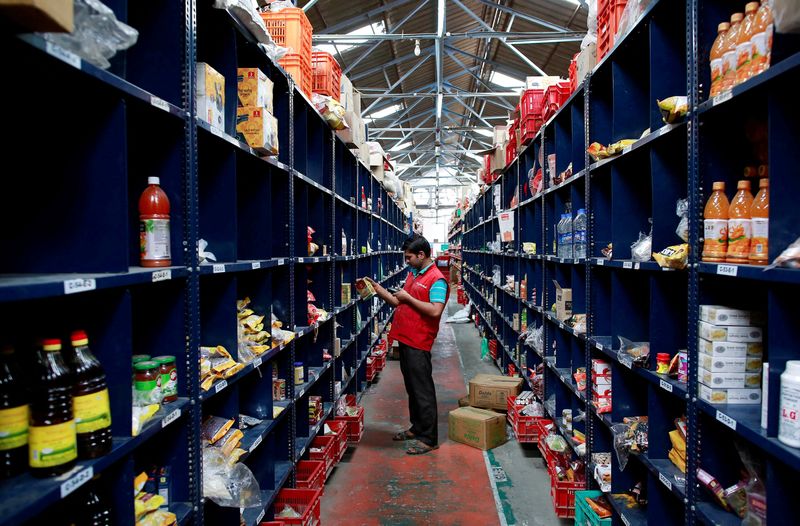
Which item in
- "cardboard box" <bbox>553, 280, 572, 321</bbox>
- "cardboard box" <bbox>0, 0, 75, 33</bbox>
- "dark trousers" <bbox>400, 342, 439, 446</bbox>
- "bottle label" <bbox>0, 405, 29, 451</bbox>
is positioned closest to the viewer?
"cardboard box" <bbox>0, 0, 75, 33</bbox>

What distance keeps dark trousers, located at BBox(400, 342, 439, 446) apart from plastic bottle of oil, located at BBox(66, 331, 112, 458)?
381cm

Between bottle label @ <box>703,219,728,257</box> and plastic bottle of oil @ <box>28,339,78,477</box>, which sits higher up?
bottle label @ <box>703,219,728,257</box>

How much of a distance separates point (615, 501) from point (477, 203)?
8949 mm

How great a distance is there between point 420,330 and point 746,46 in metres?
3.70

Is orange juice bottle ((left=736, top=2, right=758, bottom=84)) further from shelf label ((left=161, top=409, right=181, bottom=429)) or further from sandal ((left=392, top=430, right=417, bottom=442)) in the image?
sandal ((left=392, top=430, right=417, bottom=442))

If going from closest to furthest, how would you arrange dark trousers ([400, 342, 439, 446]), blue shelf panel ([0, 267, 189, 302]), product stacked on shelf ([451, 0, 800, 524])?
blue shelf panel ([0, 267, 189, 302]), product stacked on shelf ([451, 0, 800, 524]), dark trousers ([400, 342, 439, 446])

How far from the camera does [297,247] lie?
4000 mm

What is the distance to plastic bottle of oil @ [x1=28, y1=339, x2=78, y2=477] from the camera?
135 cm

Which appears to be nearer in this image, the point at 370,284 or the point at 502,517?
the point at 502,517

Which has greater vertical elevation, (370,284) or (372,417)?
(370,284)

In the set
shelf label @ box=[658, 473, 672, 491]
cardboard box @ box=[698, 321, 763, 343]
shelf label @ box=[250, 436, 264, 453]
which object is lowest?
shelf label @ box=[658, 473, 672, 491]

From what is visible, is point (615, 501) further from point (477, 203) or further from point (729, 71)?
point (477, 203)

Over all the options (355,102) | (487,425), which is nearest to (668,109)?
(487,425)

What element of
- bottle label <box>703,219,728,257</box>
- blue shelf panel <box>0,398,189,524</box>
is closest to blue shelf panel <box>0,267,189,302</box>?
blue shelf panel <box>0,398,189,524</box>
